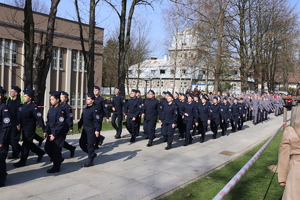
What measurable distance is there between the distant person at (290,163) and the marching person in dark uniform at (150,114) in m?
7.65

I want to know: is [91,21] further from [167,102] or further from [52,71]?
[52,71]

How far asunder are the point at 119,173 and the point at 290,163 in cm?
464

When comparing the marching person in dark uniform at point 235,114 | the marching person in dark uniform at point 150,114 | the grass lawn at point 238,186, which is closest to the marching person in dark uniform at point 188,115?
the marching person in dark uniform at point 150,114

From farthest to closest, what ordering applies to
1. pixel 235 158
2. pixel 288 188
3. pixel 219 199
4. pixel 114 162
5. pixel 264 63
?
pixel 264 63
pixel 235 158
pixel 114 162
pixel 288 188
pixel 219 199

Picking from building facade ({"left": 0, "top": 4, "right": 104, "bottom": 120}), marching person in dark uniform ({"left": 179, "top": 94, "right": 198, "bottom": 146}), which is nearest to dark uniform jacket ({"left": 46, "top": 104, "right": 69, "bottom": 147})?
marching person in dark uniform ({"left": 179, "top": 94, "right": 198, "bottom": 146})

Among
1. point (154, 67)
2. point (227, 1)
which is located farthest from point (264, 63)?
point (154, 67)

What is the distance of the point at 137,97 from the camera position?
12.6 m

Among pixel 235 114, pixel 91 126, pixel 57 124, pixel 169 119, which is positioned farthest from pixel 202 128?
pixel 57 124

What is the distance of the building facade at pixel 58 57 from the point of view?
24.2 meters

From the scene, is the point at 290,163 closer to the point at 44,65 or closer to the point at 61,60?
the point at 44,65

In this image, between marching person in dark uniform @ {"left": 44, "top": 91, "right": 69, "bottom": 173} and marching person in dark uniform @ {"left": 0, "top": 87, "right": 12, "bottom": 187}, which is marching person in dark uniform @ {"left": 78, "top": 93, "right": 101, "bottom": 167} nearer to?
marching person in dark uniform @ {"left": 44, "top": 91, "right": 69, "bottom": 173}

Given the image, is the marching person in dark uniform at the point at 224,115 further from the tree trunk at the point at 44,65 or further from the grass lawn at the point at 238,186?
the tree trunk at the point at 44,65

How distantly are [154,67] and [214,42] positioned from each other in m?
43.2

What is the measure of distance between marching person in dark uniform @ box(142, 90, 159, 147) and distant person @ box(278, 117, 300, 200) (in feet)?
25.1
